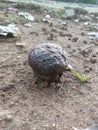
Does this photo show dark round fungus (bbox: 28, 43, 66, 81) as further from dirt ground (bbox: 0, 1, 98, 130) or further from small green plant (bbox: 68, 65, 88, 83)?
small green plant (bbox: 68, 65, 88, 83)

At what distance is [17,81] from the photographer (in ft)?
13.2

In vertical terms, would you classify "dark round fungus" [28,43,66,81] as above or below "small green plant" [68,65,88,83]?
above

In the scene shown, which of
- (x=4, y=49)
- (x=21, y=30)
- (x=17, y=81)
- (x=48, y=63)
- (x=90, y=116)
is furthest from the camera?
(x=21, y=30)

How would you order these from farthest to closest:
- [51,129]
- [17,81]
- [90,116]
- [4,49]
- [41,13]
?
[41,13] → [4,49] → [17,81] → [90,116] → [51,129]

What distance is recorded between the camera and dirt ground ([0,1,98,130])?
3322 millimetres

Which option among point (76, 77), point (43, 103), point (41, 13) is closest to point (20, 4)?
point (41, 13)

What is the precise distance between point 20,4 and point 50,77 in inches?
201

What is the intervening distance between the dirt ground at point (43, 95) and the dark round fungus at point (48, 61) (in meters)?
0.18

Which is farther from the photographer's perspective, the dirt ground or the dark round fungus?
the dark round fungus

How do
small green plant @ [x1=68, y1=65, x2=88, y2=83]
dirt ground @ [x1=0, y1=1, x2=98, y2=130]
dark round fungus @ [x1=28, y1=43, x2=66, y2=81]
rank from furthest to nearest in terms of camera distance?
small green plant @ [x1=68, y1=65, x2=88, y2=83]
dark round fungus @ [x1=28, y1=43, x2=66, y2=81]
dirt ground @ [x1=0, y1=1, x2=98, y2=130]

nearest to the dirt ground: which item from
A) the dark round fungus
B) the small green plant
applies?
the small green plant

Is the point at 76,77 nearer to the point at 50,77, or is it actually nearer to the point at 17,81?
the point at 50,77

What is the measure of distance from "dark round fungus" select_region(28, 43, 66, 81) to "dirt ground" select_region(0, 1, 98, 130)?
18cm

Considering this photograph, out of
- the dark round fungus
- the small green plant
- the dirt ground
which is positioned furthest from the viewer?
the small green plant
